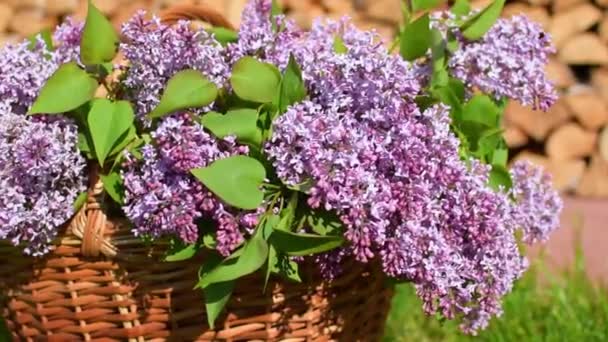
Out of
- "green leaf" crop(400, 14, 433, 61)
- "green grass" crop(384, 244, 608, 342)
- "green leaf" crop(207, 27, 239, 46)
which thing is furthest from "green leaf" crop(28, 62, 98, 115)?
"green grass" crop(384, 244, 608, 342)

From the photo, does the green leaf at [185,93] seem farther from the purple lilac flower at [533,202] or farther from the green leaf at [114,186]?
the purple lilac flower at [533,202]

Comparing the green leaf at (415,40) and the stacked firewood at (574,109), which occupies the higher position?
the stacked firewood at (574,109)

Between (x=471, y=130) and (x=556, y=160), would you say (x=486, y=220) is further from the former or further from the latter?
(x=556, y=160)

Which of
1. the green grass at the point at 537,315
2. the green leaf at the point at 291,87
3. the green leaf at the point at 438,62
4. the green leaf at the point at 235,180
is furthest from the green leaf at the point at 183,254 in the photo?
the green grass at the point at 537,315

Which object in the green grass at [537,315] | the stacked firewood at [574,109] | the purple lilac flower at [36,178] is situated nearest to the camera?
the purple lilac flower at [36,178]

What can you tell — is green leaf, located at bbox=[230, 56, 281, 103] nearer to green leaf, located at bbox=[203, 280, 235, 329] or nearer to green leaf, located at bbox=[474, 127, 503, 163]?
green leaf, located at bbox=[203, 280, 235, 329]

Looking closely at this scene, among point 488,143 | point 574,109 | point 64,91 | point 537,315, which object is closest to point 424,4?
point 488,143

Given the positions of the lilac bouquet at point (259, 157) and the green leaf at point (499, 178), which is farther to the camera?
the green leaf at point (499, 178)
